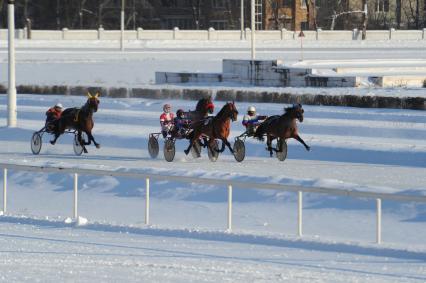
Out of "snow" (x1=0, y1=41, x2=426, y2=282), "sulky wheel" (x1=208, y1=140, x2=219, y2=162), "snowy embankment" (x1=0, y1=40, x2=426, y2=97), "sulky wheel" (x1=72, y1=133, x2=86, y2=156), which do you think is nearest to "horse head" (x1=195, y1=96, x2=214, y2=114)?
"sulky wheel" (x1=208, y1=140, x2=219, y2=162)

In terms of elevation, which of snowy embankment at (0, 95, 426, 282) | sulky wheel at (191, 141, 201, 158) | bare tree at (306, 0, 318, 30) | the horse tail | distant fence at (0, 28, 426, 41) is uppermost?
bare tree at (306, 0, 318, 30)

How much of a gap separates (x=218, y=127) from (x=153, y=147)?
83.4 inches

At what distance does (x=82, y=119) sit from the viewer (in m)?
24.6

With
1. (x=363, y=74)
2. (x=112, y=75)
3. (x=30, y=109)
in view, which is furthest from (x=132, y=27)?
(x=30, y=109)

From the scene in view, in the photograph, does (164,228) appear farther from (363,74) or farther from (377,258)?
(363,74)

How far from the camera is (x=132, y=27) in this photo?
282 feet

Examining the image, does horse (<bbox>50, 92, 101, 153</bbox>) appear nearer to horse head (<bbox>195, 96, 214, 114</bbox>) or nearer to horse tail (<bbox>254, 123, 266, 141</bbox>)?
horse head (<bbox>195, 96, 214, 114</bbox>)

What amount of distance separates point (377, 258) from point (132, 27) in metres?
74.2

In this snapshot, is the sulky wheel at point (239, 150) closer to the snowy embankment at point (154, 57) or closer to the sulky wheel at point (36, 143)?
the sulky wheel at point (36, 143)

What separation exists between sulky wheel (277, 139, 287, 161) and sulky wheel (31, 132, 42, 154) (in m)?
5.19

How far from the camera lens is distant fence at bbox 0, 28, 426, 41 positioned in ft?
236

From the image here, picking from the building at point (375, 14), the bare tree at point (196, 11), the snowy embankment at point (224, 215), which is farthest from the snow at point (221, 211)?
the building at point (375, 14)

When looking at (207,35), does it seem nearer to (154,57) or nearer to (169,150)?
(154,57)

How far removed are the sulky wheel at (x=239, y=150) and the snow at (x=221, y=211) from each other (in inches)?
8.2
